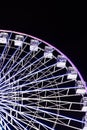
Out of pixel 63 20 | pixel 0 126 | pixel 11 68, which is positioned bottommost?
pixel 0 126

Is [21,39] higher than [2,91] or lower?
higher

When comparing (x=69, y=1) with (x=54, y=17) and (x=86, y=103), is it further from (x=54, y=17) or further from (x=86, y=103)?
(x=86, y=103)

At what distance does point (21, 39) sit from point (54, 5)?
9.42 ft

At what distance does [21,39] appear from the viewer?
1064 centimetres

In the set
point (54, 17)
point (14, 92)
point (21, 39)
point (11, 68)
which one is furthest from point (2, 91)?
point (54, 17)

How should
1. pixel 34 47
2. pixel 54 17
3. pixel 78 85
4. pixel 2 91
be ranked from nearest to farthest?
pixel 2 91
pixel 78 85
pixel 34 47
pixel 54 17

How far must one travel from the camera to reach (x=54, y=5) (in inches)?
511

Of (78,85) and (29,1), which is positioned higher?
(29,1)

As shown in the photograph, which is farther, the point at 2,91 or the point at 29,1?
the point at 29,1

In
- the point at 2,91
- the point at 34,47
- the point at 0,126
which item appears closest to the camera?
the point at 0,126

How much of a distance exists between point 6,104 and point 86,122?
6.54ft

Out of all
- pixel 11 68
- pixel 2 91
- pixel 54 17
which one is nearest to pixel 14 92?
pixel 2 91

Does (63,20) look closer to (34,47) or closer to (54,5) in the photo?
(54,5)

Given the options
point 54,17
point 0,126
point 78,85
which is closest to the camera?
point 0,126
